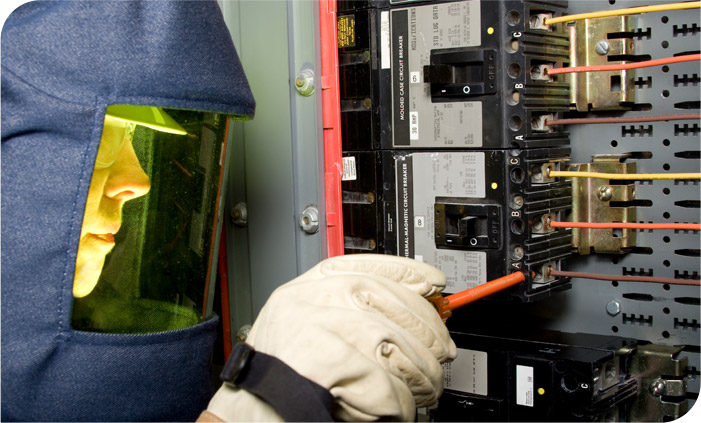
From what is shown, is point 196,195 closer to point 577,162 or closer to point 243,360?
point 243,360

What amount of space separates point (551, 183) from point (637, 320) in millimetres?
460

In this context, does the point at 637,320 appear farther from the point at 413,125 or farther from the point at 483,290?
the point at 413,125

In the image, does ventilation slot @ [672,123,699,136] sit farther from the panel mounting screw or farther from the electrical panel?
the panel mounting screw

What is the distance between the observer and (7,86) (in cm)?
157

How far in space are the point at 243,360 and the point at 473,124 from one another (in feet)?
3.11

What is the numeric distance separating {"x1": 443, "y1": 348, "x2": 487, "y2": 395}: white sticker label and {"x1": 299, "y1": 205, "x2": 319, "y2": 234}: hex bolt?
564mm

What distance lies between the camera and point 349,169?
234 cm

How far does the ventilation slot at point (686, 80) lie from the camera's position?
203cm

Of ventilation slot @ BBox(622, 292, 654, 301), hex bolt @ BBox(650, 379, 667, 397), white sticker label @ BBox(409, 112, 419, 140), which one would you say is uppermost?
white sticker label @ BBox(409, 112, 419, 140)

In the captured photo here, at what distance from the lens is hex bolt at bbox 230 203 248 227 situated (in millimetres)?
2473

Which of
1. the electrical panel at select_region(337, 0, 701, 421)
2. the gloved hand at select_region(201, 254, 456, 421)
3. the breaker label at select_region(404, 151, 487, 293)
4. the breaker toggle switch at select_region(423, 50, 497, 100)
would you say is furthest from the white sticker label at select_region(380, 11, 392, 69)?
the gloved hand at select_region(201, 254, 456, 421)

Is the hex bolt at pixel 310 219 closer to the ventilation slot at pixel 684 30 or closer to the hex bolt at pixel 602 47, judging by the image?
the hex bolt at pixel 602 47

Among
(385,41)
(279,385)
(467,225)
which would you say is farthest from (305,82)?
(279,385)

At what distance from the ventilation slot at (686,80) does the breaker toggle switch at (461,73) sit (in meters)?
0.48
